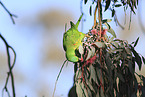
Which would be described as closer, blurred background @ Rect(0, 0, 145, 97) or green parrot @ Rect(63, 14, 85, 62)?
green parrot @ Rect(63, 14, 85, 62)

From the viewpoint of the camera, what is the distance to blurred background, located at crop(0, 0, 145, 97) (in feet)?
5.04

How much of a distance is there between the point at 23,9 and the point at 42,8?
14cm

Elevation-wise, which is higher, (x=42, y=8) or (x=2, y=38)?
(x=42, y=8)

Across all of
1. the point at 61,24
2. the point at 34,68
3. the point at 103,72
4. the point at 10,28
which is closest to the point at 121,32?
the point at 61,24

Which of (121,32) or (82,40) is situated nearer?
(82,40)

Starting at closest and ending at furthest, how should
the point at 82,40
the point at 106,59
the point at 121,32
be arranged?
1. the point at 106,59
2. the point at 82,40
3. the point at 121,32

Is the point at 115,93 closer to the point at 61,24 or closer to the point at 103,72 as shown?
the point at 103,72

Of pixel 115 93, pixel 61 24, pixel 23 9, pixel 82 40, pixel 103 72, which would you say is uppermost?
pixel 23 9

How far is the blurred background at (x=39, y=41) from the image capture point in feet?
5.04

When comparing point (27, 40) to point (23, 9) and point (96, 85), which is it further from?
point (96, 85)

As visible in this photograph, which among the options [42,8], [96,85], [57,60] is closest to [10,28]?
[42,8]

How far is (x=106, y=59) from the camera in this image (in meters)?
1.13

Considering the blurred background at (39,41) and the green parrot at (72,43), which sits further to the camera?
the blurred background at (39,41)

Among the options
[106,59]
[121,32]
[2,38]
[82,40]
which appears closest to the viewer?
[106,59]
